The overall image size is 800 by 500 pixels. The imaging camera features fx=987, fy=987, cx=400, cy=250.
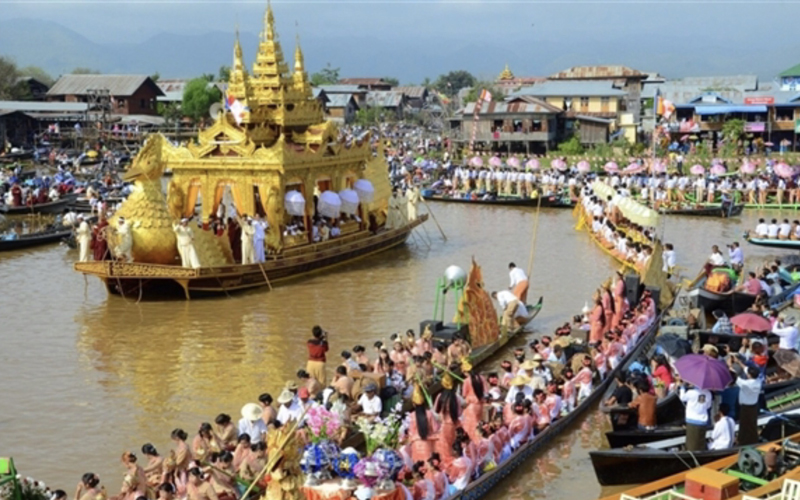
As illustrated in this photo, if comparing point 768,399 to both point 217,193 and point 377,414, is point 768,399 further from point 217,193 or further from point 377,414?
point 217,193

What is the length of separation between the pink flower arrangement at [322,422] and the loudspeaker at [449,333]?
442 centimetres

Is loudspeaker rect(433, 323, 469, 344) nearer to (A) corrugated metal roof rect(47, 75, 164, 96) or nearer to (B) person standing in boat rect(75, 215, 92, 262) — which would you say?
(B) person standing in boat rect(75, 215, 92, 262)

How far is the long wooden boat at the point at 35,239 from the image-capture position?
2831 centimetres

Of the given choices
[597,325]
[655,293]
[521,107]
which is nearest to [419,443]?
[597,325]

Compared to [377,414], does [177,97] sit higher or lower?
higher

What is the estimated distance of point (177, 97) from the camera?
79375 mm

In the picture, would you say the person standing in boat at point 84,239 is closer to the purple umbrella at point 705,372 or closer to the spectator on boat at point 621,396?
the spectator on boat at point 621,396

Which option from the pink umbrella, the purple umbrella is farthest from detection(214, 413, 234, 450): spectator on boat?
the pink umbrella

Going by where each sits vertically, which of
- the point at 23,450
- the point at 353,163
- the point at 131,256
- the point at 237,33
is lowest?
the point at 23,450

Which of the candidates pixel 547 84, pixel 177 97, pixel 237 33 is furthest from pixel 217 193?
pixel 177 97

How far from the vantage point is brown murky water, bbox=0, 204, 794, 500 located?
1320 cm

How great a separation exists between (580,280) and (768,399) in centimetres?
1065

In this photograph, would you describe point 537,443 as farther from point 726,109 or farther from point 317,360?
point 726,109

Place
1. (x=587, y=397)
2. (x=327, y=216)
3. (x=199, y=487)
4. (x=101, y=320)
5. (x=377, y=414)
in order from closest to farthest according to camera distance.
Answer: (x=199, y=487), (x=377, y=414), (x=587, y=397), (x=101, y=320), (x=327, y=216)
